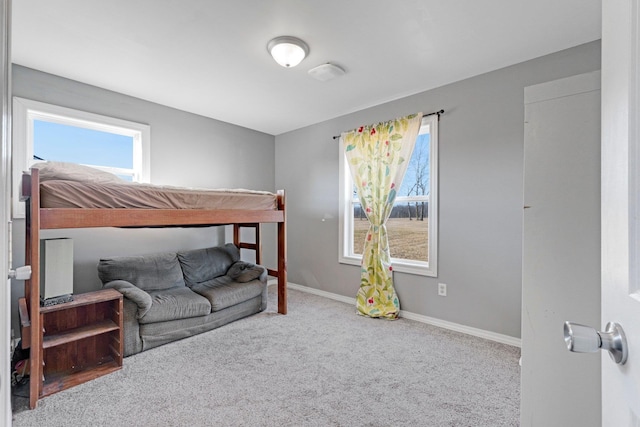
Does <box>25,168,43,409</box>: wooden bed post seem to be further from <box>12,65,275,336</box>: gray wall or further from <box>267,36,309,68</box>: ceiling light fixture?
<box>267,36,309,68</box>: ceiling light fixture

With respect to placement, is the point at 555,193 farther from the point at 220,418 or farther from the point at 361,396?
the point at 220,418

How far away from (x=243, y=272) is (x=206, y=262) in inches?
17.9

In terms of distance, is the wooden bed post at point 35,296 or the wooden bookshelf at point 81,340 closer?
the wooden bed post at point 35,296

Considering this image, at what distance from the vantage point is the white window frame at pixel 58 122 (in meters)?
2.49

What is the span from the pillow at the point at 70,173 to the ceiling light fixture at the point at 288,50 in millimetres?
1524

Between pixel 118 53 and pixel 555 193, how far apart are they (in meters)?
2.98

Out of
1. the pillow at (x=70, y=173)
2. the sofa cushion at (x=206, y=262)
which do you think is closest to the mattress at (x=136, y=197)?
the pillow at (x=70, y=173)

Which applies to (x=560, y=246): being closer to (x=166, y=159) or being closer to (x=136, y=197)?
(x=136, y=197)

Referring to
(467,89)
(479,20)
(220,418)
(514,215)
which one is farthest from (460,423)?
(467,89)

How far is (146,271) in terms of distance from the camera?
2.88 m

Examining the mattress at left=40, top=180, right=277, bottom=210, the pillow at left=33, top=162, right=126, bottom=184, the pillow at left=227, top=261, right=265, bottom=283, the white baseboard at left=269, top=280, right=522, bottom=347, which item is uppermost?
the pillow at left=33, top=162, right=126, bottom=184

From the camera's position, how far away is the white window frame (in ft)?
8.16

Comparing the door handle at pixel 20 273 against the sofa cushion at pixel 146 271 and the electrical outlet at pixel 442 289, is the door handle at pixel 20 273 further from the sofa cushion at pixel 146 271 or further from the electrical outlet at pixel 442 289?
the electrical outlet at pixel 442 289

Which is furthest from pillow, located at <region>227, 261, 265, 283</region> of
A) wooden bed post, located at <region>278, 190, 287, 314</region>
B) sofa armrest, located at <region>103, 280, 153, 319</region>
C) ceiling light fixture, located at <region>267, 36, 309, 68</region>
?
ceiling light fixture, located at <region>267, 36, 309, 68</region>
